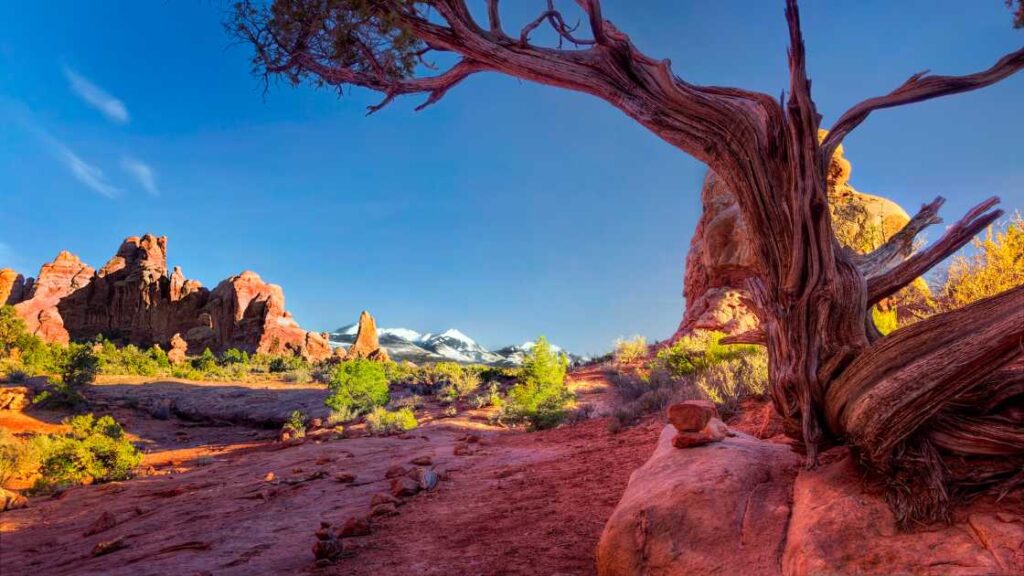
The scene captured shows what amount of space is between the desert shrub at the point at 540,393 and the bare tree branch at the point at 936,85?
32.1 feet

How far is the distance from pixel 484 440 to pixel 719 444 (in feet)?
23.6

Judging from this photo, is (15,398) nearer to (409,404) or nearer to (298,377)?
(298,377)

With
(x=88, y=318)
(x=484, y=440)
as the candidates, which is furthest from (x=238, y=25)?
(x=88, y=318)

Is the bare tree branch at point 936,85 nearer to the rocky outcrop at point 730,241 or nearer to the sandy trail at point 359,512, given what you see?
the sandy trail at point 359,512

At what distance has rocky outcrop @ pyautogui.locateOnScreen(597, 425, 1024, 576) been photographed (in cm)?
238

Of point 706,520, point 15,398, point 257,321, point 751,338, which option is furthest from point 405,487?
point 257,321

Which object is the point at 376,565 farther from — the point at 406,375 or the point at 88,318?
the point at 88,318

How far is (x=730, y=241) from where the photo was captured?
2284 cm

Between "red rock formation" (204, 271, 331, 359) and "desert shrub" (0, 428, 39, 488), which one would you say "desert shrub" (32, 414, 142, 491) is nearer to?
"desert shrub" (0, 428, 39, 488)

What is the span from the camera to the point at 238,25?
574 cm

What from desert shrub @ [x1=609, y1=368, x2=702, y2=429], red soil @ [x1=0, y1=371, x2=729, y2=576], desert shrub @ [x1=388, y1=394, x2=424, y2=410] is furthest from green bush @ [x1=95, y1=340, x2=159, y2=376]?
desert shrub @ [x1=609, y1=368, x2=702, y2=429]

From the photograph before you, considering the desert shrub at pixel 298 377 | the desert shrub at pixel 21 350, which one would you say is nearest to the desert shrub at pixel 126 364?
the desert shrub at pixel 21 350

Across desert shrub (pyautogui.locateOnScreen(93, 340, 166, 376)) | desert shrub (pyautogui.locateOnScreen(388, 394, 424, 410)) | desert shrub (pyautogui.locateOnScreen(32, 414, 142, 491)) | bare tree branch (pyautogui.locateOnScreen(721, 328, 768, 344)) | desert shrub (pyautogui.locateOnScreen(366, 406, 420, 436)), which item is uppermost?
desert shrub (pyautogui.locateOnScreen(93, 340, 166, 376))

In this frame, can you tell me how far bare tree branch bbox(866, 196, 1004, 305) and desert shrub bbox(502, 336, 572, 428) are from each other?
9.31 metres
